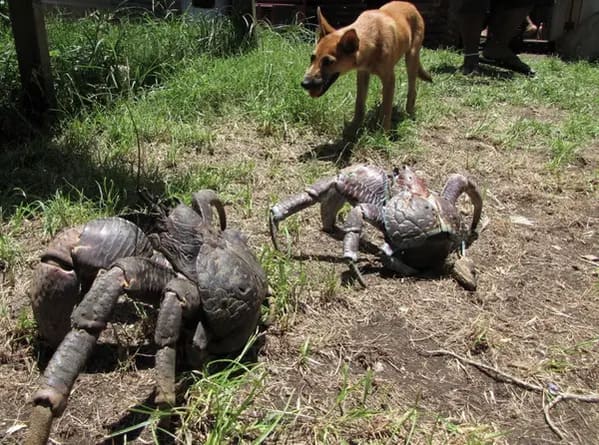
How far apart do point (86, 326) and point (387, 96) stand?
12.5 feet

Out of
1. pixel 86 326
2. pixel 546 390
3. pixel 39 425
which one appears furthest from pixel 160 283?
pixel 546 390

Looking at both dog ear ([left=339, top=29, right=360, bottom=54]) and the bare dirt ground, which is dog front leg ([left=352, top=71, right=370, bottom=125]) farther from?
the bare dirt ground

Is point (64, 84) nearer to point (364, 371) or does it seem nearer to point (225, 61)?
point (225, 61)

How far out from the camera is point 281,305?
2.57m

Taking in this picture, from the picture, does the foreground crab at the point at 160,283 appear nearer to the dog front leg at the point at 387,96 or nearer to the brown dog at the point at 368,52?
the brown dog at the point at 368,52

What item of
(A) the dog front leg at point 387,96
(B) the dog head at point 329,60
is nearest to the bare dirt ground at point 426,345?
(B) the dog head at point 329,60

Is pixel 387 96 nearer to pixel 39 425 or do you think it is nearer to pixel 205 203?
pixel 205 203

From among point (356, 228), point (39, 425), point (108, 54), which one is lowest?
point (356, 228)

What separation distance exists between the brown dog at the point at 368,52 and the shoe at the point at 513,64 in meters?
3.40

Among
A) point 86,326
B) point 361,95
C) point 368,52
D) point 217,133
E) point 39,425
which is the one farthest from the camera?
point 361,95

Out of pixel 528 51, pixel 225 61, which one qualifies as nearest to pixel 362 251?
pixel 225 61

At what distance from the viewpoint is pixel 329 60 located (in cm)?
452

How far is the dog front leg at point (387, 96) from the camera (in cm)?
498

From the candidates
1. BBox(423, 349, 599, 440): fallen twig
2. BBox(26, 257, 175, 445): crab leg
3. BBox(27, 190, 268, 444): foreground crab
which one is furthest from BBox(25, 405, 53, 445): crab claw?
BBox(423, 349, 599, 440): fallen twig
